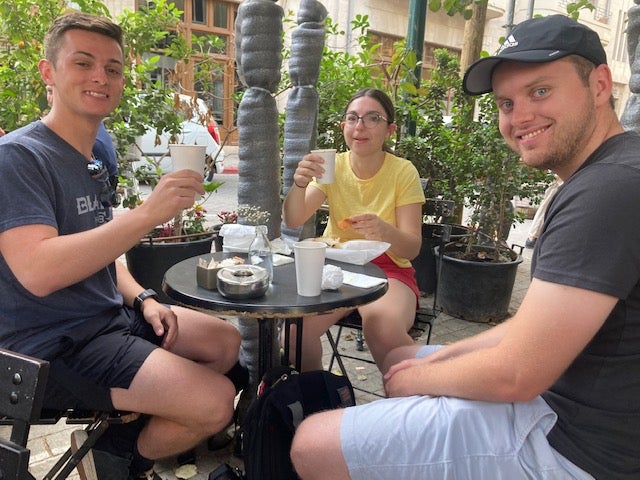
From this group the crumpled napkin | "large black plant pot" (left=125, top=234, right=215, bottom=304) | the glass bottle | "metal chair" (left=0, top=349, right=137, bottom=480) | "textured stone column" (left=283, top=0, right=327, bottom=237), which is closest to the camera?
"metal chair" (left=0, top=349, right=137, bottom=480)

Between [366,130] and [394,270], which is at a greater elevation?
[366,130]

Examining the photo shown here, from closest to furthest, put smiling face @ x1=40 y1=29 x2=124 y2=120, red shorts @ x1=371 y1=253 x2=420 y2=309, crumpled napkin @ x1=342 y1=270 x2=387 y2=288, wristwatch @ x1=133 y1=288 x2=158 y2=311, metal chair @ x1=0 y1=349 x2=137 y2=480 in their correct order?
metal chair @ x1=0 y1=349 x2=137 y2=480, smiling face @ x1=40 y1=29 x2=124 y2=120, crumpled napkin @ x1=342 y1=270 x2=387 y2=288, wristwatch @ x1=133 y1=288 x2=158 y2=311, red shorts @ x1=371 y1=253 x2=420 y2=309

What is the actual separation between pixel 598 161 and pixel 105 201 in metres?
1.77

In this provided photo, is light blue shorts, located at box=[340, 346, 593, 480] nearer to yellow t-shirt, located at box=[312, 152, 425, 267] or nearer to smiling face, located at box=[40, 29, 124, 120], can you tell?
yellow t-shirt, located at box=[312, 152, 425, 267]

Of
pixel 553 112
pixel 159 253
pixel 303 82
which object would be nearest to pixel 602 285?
pixel 553 112

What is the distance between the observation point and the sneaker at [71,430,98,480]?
5.90ft

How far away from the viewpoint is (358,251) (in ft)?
7.83

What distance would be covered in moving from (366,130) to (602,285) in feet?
6.18

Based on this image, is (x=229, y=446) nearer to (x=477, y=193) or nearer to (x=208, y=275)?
(x=208, y=275)

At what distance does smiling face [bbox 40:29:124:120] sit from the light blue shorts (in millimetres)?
1539

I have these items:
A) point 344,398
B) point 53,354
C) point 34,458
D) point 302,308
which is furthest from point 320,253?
point 34,458

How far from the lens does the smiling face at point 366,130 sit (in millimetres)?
2857

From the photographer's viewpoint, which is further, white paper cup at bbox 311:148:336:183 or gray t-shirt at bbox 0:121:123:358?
white paper cup at bbox 311:148:336:183

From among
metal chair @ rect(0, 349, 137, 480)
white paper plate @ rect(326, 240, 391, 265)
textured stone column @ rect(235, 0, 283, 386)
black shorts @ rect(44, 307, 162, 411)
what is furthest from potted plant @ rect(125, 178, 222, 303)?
metal chair @ rect(0, 349, 137, 480)
